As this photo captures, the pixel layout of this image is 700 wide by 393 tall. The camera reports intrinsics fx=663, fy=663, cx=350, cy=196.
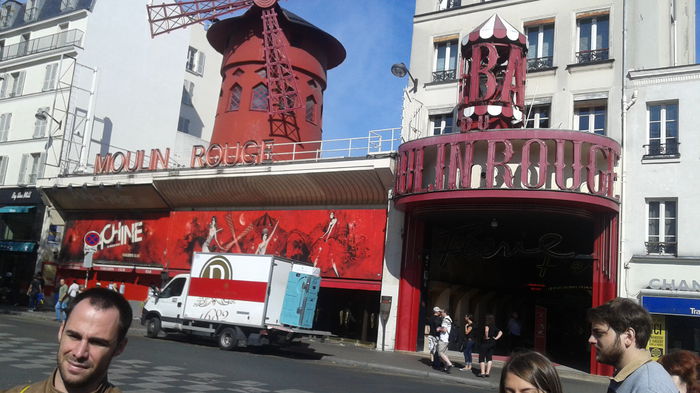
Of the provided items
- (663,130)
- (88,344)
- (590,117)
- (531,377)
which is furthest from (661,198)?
(88,344)

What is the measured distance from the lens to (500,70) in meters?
17.5

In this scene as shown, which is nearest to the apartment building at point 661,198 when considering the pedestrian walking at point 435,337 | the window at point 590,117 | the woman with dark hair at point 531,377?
the window at point 590,117

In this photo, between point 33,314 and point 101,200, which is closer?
point 33,314

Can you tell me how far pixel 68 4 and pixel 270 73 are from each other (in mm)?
12878

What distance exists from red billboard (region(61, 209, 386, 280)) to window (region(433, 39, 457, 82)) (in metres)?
4.58

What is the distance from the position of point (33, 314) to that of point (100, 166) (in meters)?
6.87

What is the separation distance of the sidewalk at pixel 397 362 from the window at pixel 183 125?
61.0ft

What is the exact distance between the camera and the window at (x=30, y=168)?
30.4 meters

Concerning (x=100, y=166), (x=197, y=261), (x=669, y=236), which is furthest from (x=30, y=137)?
(x=669, y=236)

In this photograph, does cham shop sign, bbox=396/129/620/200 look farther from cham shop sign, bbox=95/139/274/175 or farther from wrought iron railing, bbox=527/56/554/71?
cham shop sign, bbox=95/139/274/175

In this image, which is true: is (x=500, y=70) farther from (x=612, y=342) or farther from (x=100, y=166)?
(x=100, y=166)

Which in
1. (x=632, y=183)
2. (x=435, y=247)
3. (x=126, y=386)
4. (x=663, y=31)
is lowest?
(x=126, y=386)

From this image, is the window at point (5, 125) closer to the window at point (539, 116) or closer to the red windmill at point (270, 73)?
the red windmill at point (270, 73)

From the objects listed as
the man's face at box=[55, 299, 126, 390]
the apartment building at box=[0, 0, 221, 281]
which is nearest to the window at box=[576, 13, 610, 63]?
the man's face at box=[55, 299, 126, 390]
